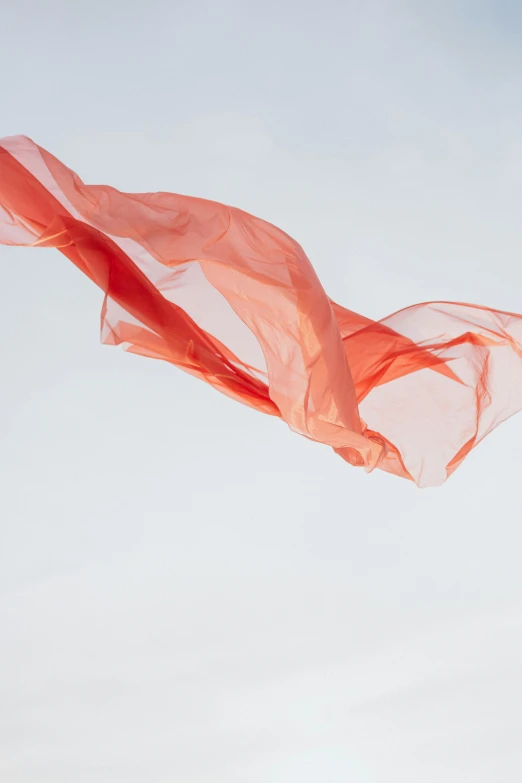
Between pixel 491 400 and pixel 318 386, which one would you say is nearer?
pixel 318 386

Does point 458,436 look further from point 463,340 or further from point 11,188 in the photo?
A: point 11,188

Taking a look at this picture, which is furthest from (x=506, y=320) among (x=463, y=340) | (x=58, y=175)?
(x=58, y=175)

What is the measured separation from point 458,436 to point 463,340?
0.38 m

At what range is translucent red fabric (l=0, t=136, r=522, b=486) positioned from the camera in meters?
3.69

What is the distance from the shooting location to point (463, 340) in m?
4.10

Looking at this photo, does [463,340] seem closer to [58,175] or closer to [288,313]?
[288,313]

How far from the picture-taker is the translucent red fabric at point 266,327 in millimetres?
3688

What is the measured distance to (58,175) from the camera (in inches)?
152

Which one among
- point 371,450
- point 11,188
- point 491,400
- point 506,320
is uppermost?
point 11,188

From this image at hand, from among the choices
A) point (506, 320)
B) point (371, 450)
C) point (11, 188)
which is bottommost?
point (371, 450)

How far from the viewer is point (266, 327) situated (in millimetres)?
3801

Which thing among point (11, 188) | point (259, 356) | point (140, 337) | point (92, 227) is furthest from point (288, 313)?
point (11, 188)

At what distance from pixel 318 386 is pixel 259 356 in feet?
1.21

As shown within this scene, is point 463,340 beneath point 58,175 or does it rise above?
beneath
